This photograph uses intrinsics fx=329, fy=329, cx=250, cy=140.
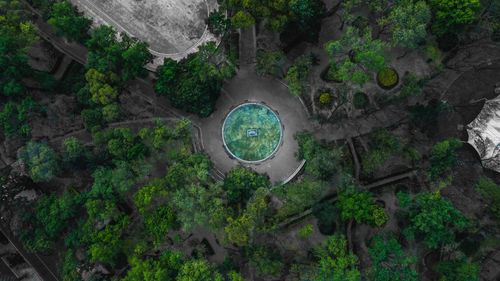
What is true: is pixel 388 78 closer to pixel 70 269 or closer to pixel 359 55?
pixel 359 55

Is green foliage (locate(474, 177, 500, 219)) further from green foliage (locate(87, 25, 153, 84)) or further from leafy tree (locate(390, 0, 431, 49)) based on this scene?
green foliage (locate(87, 25, 153, 84))

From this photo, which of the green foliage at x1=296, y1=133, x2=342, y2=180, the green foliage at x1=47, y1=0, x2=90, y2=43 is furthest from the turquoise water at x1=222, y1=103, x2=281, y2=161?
the green foliage at x1=47, y1=0, x2=90, y2=43

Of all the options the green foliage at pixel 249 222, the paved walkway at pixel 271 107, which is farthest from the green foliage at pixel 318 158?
the green foliage at pixel 249 222

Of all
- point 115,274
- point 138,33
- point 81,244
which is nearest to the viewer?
point 81,244

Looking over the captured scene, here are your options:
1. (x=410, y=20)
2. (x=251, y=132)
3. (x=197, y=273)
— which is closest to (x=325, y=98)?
(x=251, y=132)

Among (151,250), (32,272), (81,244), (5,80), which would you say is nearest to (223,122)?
(151,250)

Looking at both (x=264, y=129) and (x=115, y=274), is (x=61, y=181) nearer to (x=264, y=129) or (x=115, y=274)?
(x=115, y=274)

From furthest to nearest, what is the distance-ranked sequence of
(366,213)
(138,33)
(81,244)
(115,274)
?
(138,33)
(115,274)
(81,244)
(366,213)
